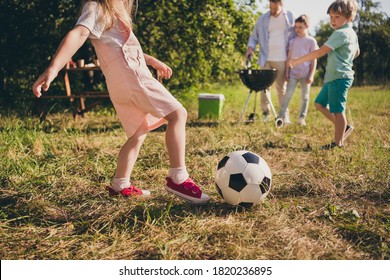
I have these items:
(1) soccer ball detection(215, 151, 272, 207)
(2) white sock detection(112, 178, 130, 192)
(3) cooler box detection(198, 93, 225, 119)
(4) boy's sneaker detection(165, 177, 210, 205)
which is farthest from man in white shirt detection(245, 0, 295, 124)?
(2) white sock detection(112, 178, 130, 192)

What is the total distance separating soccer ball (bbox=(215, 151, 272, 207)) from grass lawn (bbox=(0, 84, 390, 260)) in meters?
0.09

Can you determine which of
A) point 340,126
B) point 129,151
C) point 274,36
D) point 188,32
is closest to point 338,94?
point 340,126

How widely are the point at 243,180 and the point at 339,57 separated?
2.48 metres

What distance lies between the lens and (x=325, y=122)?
6.01 m

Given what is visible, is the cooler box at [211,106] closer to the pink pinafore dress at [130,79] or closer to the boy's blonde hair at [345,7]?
the boy's blonde hair at [345,7]

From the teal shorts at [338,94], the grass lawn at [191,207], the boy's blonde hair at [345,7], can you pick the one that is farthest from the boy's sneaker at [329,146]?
the boy's blonde hair at [345,7]

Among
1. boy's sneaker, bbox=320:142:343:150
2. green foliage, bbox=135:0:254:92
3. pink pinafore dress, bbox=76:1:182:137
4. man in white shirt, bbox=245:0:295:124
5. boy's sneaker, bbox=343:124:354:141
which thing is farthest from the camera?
green foliage, bbox=135:0:254:92

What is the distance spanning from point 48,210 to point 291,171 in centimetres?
202

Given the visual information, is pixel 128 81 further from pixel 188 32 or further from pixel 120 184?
pixel 188 32

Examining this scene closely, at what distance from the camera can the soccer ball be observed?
8.16 ft

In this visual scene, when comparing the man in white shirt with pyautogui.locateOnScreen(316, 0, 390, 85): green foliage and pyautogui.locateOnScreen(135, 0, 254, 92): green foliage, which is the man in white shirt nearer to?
pyautogui.locateOnScreen(135, 0, 254, 92): green foliage

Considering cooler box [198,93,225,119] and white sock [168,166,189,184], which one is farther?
cooler box [198,93,225,119]

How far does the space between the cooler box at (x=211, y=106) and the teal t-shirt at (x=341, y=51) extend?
2.17 metres

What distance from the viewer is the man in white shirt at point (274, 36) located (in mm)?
6016
